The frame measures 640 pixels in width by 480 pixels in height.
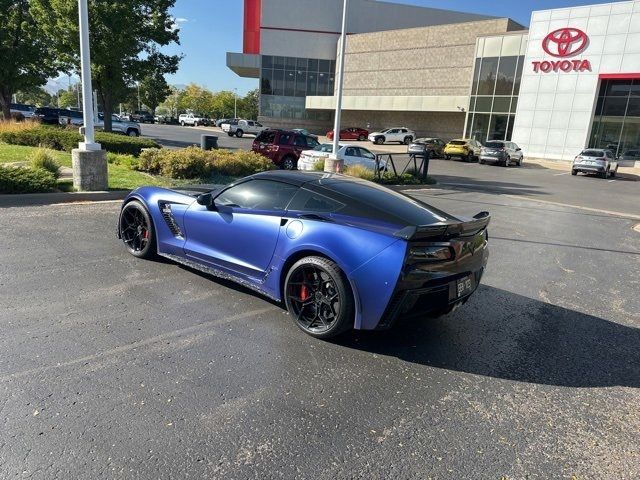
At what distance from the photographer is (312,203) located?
4379 millimetres

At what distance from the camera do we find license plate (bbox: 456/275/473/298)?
3.99m

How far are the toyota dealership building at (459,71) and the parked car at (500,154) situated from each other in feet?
24.5

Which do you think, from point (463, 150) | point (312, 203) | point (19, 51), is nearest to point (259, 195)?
point (312, 203)

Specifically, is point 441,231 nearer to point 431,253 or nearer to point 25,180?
point 431,253

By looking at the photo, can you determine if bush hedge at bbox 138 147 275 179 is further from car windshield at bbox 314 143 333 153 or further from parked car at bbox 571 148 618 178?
parked car at bbox 571 148 618 178

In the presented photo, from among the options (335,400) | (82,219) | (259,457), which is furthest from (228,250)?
(82,219)

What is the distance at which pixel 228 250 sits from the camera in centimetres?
476

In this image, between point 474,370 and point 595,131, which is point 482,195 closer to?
point 474,370

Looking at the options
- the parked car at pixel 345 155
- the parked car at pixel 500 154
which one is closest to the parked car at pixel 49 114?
the parked car at pixel 345 155

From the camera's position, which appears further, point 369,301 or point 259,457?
point 369,301

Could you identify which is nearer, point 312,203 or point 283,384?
point 283,384

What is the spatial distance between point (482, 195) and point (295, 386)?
13672mm

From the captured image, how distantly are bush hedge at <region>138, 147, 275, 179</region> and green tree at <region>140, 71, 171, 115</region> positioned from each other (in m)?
12.7

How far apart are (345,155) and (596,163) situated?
685 inches
